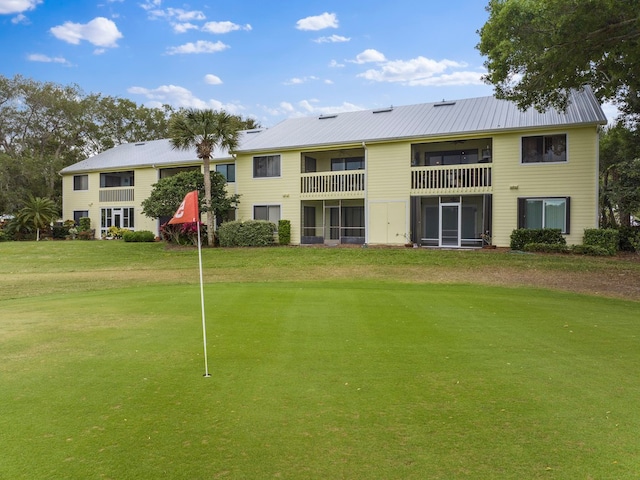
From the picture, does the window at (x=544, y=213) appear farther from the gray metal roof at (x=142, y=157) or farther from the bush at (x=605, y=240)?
the gray metal roof at (x=142, y=157)

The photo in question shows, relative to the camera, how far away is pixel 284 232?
87.1 ft

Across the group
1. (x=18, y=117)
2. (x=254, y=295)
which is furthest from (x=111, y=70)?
(x=254, y=295)

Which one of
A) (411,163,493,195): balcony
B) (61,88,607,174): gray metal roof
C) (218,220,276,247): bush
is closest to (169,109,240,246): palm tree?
(61,88,607,174): gray metal roof

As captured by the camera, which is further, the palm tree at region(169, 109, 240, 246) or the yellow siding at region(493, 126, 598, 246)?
the palm tree at region(169, 109, 240, 246)

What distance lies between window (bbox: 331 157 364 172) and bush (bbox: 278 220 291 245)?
4.80 m

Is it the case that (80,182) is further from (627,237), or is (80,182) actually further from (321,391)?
(321,391)

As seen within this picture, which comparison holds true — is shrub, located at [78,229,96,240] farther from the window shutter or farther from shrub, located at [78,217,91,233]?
the window shutter

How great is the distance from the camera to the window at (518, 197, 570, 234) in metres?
20.9

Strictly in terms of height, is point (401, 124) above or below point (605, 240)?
above

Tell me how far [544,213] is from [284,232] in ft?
43.4

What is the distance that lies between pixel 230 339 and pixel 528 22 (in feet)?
41.8

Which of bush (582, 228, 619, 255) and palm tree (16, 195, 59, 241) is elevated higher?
palm tree (16, 195, 59, 241)

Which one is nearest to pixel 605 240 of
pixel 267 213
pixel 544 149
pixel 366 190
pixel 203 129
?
pixel 544 149

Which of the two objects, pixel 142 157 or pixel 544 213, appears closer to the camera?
pixel 544 213
